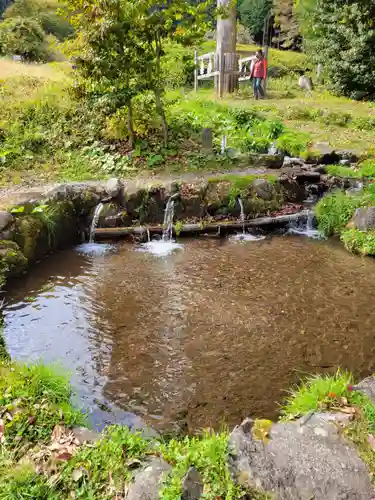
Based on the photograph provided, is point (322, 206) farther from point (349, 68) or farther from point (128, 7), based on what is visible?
point (349, 68)

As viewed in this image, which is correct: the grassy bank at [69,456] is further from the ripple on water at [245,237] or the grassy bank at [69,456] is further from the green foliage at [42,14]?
the green foliage at [42,14]

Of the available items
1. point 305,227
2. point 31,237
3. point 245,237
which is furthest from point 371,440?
point 305,227

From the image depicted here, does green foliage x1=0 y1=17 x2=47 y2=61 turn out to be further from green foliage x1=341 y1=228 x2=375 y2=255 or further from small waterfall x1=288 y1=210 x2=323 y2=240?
green foliage x1=341 y1=228 x2=375 y2=255

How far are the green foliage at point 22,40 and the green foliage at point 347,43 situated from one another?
14140 mm

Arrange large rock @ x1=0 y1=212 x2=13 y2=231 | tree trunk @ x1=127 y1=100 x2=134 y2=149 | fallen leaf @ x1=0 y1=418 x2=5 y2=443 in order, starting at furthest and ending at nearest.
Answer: tree trunk @ x1=127 y1=100 x2=134 y2=149, large rock @ x1=0 y1=212 x2=13 y2=231, fallen leaf @ x1=0 y1=418 x2=5 y2=443

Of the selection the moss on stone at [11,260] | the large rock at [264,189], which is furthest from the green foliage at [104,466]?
the large rock at [264,189]

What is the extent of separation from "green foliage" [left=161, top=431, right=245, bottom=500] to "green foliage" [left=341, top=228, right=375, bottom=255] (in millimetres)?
6220

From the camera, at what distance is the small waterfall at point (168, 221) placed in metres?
9.55

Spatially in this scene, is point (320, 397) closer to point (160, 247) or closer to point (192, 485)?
point (192, 485)

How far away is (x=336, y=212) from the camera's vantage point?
9.63 m

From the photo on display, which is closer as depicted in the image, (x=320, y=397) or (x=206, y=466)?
(x=206, y=466)

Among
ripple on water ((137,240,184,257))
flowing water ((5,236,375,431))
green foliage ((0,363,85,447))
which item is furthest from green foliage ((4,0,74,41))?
green foliage ((0,363,85,447))

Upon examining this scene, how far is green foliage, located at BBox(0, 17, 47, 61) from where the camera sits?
72.3ft

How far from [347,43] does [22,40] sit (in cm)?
1587
